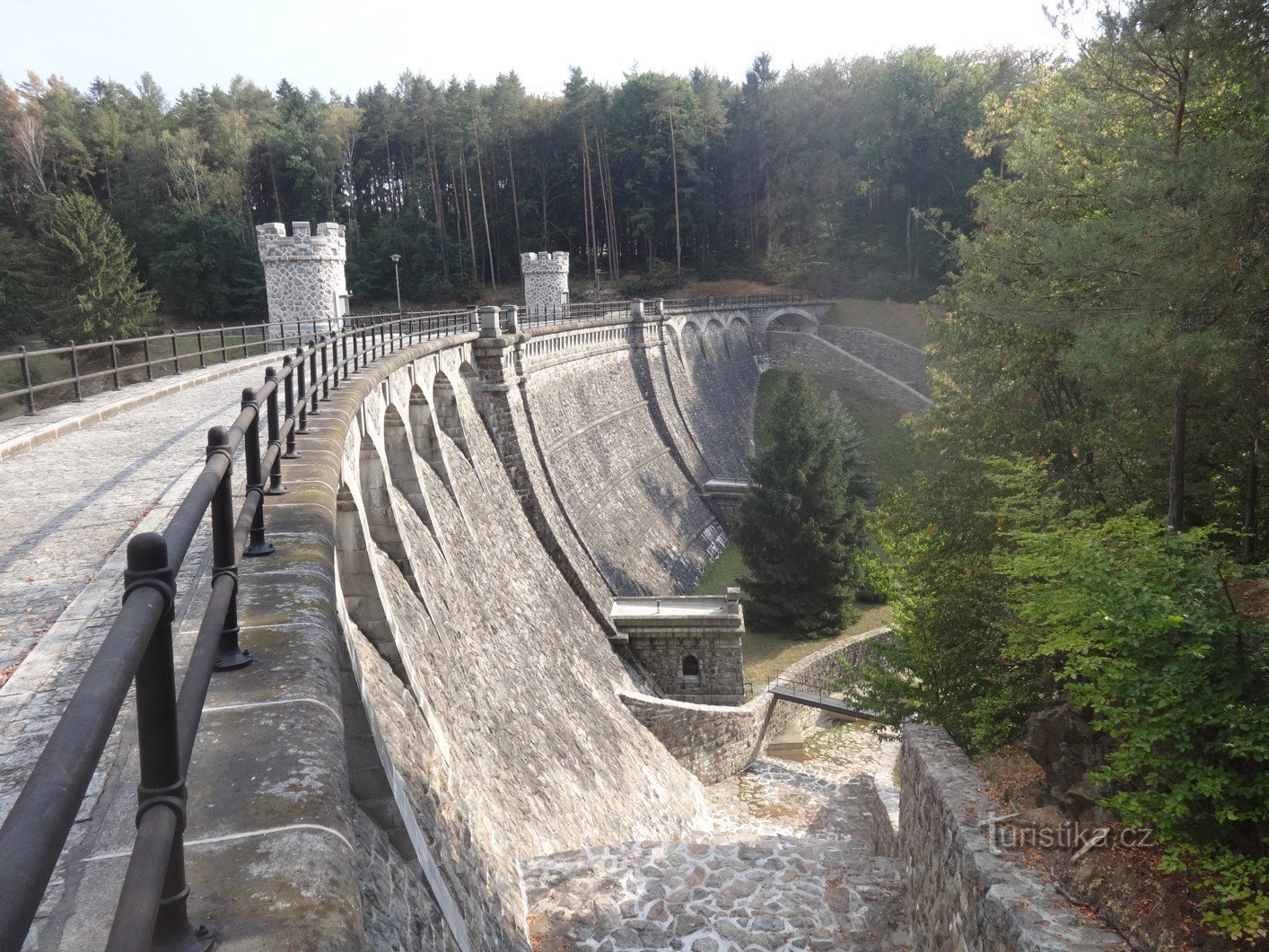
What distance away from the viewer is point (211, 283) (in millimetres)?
47188

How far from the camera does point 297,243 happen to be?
2575 cm

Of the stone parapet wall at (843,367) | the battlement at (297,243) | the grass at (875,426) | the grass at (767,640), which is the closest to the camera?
the grass at (767,640)

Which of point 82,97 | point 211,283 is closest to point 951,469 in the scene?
point 211,283

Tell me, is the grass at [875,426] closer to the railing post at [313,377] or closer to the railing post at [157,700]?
the railing post at [313,377]

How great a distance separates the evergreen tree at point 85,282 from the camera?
35.2 meters

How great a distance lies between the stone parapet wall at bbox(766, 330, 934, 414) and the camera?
44.6 metres

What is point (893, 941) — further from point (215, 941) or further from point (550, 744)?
point (215, 941)

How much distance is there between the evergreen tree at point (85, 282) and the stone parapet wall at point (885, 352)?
35.2m

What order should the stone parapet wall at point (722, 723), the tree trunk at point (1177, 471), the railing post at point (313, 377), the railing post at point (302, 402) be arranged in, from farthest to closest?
the stone parapet wall at point (722, 723), the tree trunk at point (1177, 471), the railing post at point (313, 377), the railing post at point (302, 402)

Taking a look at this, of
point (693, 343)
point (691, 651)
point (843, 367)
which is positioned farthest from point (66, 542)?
point (843, 367)

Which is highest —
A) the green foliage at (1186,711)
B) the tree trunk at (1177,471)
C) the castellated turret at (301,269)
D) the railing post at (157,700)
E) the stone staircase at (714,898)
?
the castellated turret at (301,269)

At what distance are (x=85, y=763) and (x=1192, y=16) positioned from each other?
10.3m

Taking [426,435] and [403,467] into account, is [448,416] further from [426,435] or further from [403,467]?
[403,467]

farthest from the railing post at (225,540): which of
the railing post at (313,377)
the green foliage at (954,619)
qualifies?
the green foliage at (954,619)
